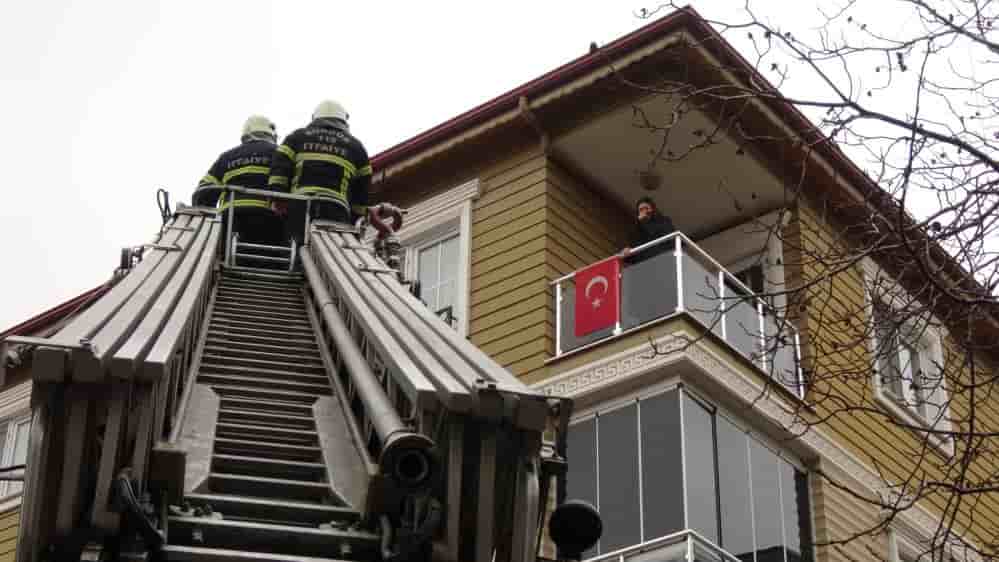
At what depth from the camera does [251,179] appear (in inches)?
681

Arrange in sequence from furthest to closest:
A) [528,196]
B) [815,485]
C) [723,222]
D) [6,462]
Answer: [6,462] → [723,222] → [528,196] → [815,485]

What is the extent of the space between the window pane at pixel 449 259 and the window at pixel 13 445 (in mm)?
8903

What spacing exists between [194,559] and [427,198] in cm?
1528

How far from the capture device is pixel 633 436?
55.3 feet

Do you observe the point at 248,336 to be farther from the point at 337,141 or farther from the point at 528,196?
the point at 528,196

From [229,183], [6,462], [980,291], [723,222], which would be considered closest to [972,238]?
[980,291]

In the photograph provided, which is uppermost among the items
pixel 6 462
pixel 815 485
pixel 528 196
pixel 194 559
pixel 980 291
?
pixel 528 196

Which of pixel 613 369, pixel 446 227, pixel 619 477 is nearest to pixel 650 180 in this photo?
pixel 446 227

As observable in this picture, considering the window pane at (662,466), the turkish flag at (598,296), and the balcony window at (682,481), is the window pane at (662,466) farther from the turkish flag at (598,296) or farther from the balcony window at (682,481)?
the turkish flag at (598,296)

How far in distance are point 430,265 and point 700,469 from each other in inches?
244

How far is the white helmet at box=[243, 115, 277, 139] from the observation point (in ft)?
60.2

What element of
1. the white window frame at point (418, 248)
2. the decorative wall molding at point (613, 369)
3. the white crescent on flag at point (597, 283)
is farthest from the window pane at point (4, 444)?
the white crescent on flag at point (597, 283)

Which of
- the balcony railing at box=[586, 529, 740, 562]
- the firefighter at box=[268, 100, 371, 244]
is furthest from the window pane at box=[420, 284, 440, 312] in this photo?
the balcony railing at box=[586, 529, 740, 562]

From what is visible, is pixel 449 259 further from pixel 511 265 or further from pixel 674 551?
pixel 674 551
